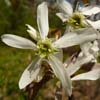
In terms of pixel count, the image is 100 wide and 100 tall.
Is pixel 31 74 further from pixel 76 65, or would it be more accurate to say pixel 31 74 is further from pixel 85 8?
pixel 85 8

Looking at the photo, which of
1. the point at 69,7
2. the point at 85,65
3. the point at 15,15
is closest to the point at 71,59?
the point at 85,65

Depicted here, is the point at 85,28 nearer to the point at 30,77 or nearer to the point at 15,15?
the point at 30,77

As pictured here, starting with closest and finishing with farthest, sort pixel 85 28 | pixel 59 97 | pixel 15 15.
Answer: pixel 85 28 → pixel 59 97 → pixel 15 15

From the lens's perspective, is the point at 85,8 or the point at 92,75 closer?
the point at 92,75

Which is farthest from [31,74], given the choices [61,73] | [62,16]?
[62,16]

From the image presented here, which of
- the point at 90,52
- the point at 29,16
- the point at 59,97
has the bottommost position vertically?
the point at 29,16

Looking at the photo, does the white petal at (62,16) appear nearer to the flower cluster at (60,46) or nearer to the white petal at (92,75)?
the flower cluster at (60,46)
